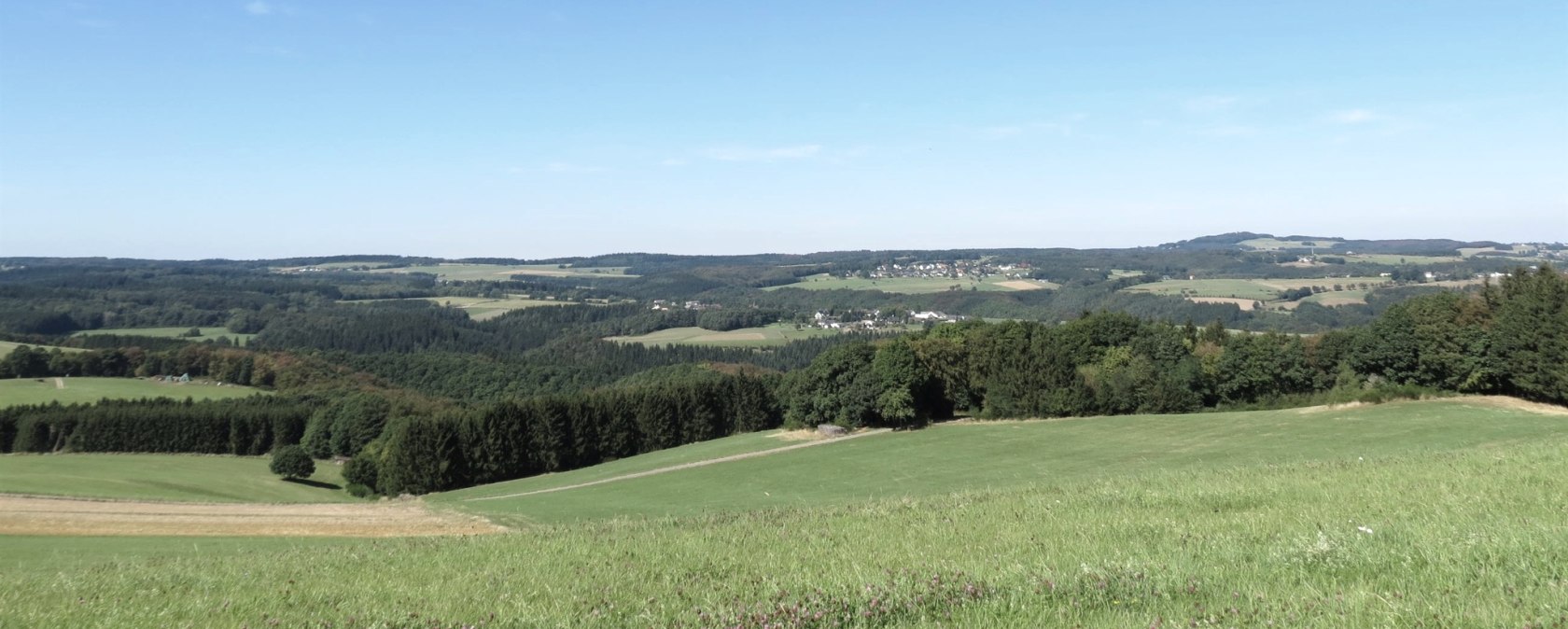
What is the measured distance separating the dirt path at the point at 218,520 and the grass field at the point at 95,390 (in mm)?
68155

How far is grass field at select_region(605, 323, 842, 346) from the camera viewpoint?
170 m

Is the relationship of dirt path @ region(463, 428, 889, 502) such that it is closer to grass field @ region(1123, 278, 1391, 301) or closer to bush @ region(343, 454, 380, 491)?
bush @ region(343, 454, 380, 491)

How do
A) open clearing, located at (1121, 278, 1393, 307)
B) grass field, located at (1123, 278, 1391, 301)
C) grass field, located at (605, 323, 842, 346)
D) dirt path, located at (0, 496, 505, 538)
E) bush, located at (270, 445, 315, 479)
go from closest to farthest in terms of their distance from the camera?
dirt path, located at (0, 496, 505, 538) < bush, located at (270, 445, 315, 479) < grass field, located at (605, 323, 842, 346) < open clearing, located at (1121, 278, 1393, 307) < grass field, located at (1123, 278, 1391, 301)

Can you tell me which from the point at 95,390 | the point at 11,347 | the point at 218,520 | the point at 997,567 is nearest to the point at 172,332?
the point at 11,347

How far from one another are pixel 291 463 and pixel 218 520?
43.8 meters

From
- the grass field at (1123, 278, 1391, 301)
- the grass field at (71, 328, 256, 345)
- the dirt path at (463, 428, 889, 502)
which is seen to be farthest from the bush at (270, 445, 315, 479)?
the grass field at (1123, 278, 1391, 301)

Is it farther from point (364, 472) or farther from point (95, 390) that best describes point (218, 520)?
point (95, 390)

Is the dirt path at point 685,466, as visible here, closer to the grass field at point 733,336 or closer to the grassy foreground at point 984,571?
the grassy foreground at point 984,571

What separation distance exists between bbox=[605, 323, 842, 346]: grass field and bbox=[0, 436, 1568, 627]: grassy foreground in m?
150

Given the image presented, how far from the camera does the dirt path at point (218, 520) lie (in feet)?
103

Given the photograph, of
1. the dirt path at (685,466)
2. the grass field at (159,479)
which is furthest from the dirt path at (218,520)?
the dirt path at (685,466)

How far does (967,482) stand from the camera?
37969mm

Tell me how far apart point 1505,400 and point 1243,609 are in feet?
180

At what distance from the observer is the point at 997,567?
9586 mm
